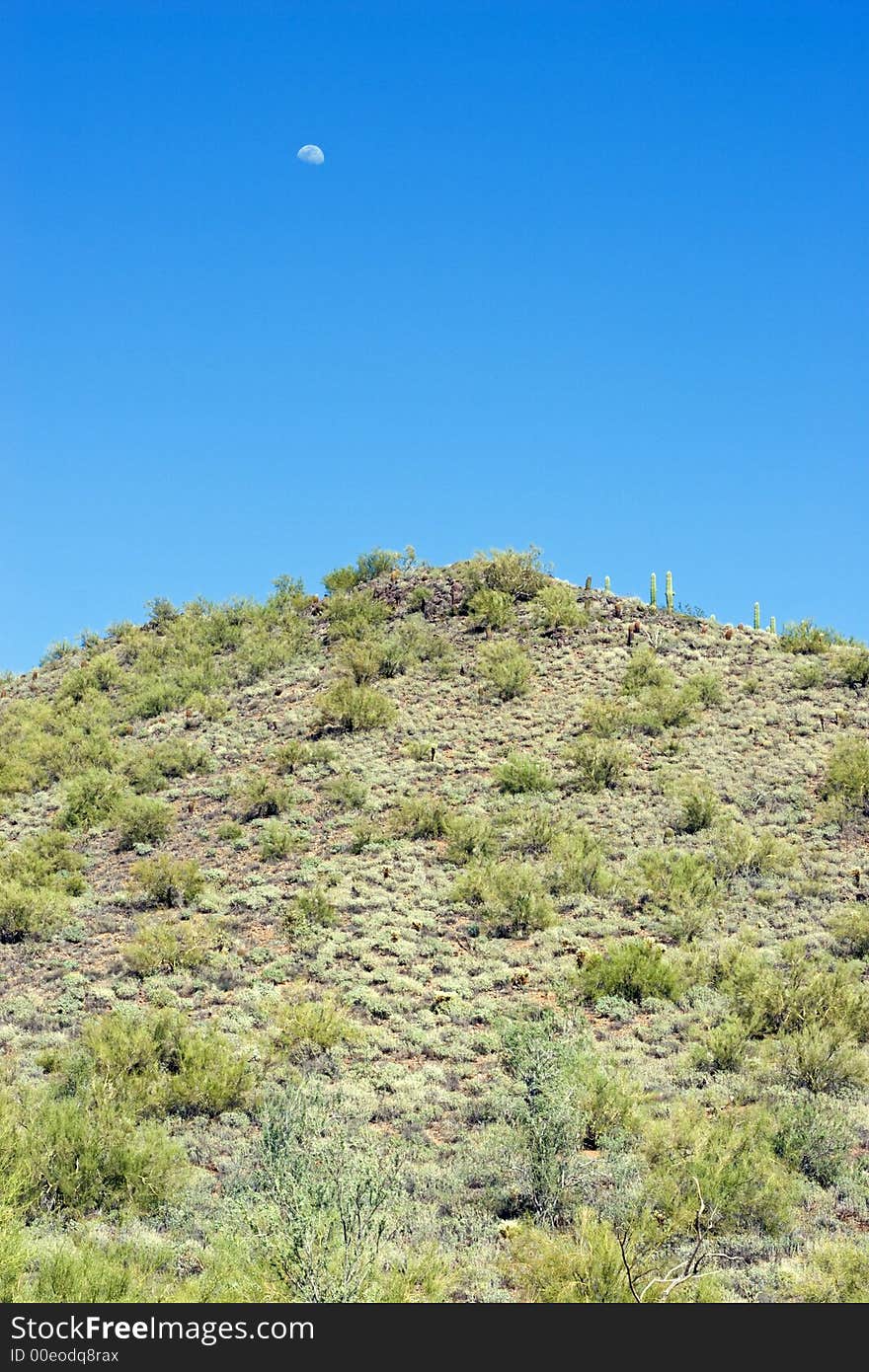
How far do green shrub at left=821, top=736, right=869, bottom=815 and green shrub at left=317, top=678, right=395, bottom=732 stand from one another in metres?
14.7

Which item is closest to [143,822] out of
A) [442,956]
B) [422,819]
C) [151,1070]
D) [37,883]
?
[37,883]

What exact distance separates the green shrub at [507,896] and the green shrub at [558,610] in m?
18.7

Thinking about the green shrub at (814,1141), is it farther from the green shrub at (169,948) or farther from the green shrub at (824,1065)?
the green shrub at (169,948)

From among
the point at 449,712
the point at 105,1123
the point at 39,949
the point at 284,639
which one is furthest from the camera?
the point at 284,639

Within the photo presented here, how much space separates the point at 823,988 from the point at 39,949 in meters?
16.6

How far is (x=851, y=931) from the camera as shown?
21.6 meters

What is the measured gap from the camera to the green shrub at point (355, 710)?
120 feet

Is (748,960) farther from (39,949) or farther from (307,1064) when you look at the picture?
(39,949)

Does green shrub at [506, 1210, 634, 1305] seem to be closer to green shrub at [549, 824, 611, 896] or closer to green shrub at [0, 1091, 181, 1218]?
green shrub at [0, 1091, 181, 1218]

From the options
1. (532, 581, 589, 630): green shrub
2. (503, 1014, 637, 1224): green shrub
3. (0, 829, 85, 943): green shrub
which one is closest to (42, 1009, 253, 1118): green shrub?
(503, 1014, 637, 1224): green shrub

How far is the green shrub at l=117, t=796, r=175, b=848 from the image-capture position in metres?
30.0

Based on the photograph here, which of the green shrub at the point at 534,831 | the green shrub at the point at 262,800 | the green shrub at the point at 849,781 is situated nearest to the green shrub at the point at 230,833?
the green shrub at the point at 262,800
